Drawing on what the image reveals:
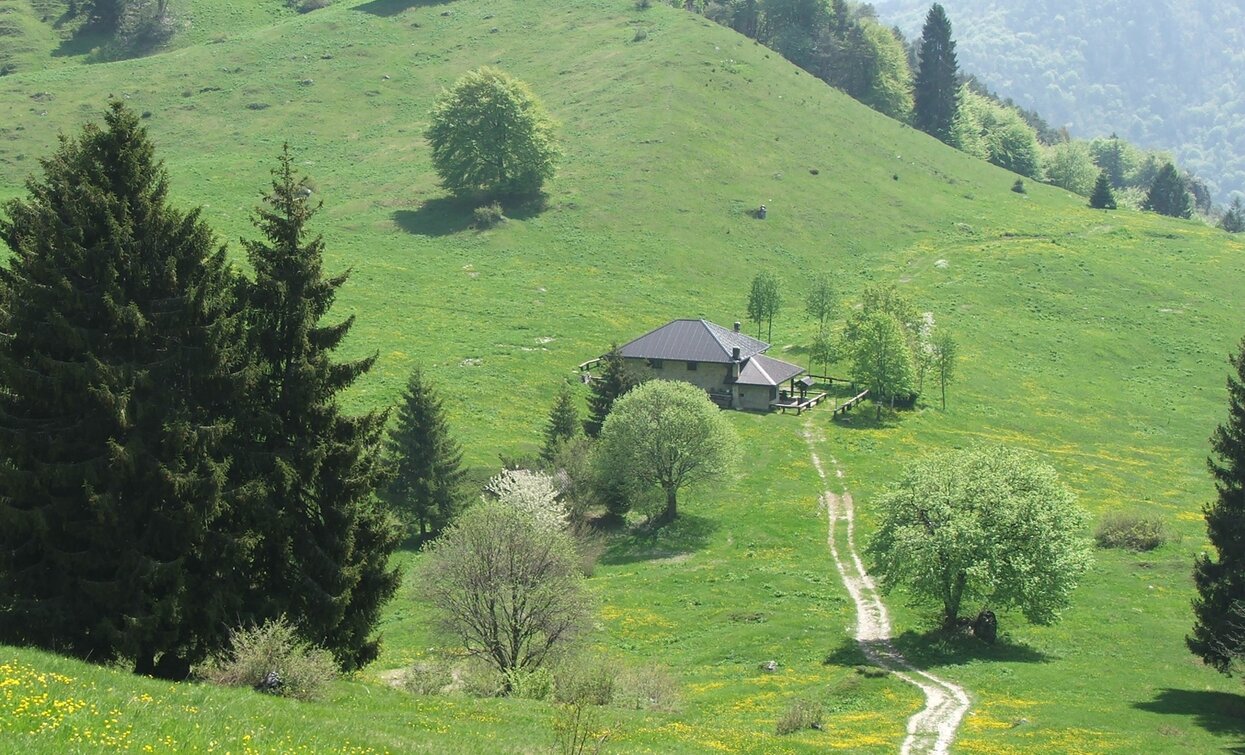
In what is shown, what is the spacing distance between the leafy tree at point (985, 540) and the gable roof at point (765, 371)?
36.4 metres

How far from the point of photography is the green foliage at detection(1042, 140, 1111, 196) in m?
182

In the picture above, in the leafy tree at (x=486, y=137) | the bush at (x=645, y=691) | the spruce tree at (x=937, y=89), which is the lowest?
the bush at (x=645, y=691)

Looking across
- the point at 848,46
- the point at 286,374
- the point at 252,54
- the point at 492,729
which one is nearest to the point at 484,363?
the point at 286,374

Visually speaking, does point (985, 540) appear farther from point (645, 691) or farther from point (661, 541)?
point (661, 541)

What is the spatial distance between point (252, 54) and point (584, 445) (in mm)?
114066

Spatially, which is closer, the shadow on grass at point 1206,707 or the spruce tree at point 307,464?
the spruce tree at point 307,464

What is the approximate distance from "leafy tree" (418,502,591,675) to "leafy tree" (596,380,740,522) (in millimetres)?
24999

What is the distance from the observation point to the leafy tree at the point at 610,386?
73938 millimetres

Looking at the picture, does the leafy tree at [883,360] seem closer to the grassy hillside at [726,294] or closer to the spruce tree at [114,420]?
the grassy hillside at [726,294]

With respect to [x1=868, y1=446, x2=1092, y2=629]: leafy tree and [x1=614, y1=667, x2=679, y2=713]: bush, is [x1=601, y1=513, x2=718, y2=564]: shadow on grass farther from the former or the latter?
[x1=614, y1=667, x2=679, y2=713]: bush

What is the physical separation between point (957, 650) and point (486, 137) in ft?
300

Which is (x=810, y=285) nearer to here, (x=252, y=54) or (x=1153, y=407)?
(x=1153, y=407)

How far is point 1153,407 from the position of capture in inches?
3755

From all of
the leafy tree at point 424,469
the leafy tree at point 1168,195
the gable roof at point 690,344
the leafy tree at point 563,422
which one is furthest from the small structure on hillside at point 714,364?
the leafy tree at point 1168,195
